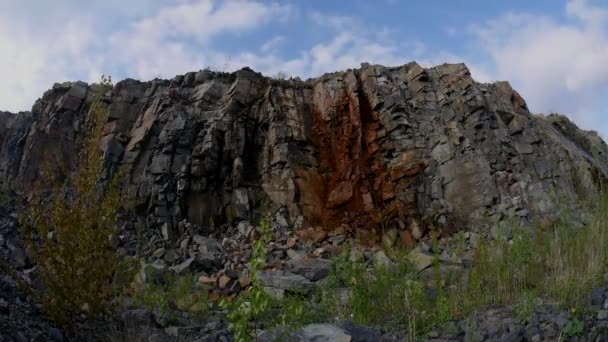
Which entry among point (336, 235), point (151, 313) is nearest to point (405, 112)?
point (336, 235)

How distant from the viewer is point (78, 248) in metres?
4.68

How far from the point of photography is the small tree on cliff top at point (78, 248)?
4.63m

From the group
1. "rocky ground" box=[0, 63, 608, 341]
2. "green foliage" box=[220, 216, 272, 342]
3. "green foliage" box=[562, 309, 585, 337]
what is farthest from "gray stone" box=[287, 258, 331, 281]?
"green foliage" box=[220, 216, 272, 342]

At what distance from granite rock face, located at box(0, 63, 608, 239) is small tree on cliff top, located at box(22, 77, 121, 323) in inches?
256

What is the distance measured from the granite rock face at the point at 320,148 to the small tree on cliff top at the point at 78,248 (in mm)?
6504

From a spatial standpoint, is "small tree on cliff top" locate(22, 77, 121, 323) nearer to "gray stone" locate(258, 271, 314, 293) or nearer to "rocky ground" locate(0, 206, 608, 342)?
"rocky ground" locate(0, 206, 608, 342)

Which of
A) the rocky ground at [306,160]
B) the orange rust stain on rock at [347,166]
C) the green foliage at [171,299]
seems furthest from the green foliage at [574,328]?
the orange rust stain on rock at [347,166]

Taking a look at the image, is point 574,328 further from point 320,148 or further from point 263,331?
point 320,148

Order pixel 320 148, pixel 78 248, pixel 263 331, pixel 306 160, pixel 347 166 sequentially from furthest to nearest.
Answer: pixel 320 148
pixel 306 160
pixel 347 166
pixel 78 248
pixel 263 331

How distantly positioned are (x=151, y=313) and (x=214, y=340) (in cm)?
115

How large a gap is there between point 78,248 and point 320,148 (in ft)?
30.1

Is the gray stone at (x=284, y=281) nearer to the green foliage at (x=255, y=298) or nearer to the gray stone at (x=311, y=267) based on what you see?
the gray stone at (x=311, y=267)

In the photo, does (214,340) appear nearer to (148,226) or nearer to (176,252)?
(176,252)

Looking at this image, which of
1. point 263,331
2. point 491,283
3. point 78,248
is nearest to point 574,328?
point 491,283
